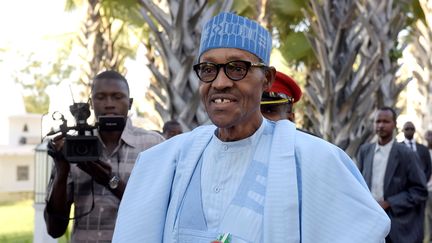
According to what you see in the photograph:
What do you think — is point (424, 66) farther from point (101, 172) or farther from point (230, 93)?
point (230, 93)

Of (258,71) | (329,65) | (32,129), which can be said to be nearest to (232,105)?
(258,71)

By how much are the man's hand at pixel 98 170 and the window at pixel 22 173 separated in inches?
1707

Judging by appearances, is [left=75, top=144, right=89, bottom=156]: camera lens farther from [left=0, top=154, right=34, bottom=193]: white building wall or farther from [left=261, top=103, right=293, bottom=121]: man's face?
[left=0, top=154, right=34, bottom=193]: white building wall

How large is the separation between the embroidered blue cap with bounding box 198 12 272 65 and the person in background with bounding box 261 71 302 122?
179cm

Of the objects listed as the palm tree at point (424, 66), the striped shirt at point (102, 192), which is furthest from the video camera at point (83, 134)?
the palm tree at point (424, 66)

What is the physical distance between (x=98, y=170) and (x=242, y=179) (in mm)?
1805

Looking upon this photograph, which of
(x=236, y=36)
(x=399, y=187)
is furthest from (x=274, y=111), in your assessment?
(x=399, y=187)

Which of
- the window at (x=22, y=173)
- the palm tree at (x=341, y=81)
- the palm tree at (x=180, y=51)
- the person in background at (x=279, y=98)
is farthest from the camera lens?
the window at (x=22, y=173)

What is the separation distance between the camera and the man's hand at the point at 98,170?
4117mm

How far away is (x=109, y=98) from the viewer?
176 inches

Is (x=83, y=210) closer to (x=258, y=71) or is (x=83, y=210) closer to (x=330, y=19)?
(x=258, y=71)

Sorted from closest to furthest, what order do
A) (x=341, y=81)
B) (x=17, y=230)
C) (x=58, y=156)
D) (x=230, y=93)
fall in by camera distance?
(x=230, y=93)
(x=58, y=156)
(x=341, y=81)
(x=17, y=230)

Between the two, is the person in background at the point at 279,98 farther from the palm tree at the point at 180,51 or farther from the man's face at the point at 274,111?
the palm tree at the point at 180,51

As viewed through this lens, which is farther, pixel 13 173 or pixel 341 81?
pixel 13 173
